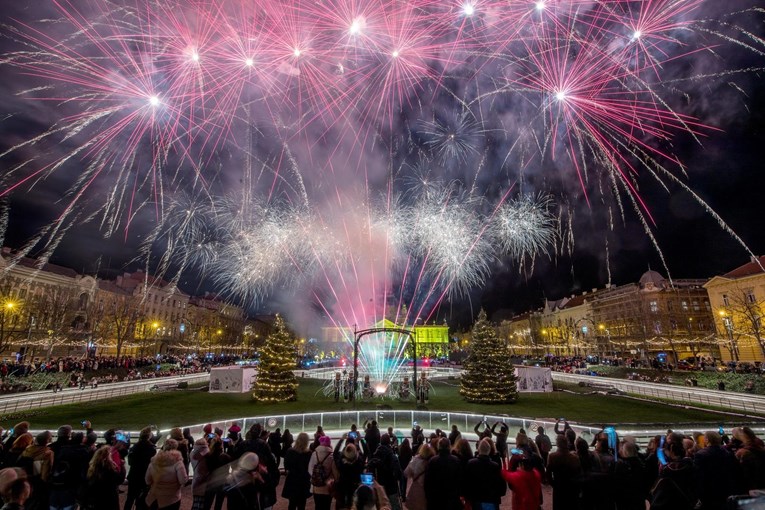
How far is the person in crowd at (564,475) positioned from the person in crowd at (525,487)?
67 centimetres

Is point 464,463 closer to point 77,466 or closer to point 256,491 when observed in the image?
point 256,491

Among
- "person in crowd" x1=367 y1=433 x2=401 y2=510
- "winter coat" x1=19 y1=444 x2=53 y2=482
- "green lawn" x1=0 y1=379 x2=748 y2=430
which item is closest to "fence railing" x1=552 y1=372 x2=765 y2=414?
"green lawn" x1=0 y1=379 x2=748 y2=430

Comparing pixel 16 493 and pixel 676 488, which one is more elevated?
pixel 16 493

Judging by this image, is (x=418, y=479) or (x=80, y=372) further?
(x=80, y=372)

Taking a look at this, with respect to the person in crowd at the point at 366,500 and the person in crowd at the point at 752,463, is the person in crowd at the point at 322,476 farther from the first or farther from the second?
the person in crowd at the point at 752,463

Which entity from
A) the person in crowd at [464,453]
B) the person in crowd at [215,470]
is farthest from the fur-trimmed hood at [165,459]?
the person in crowd at [464,453]

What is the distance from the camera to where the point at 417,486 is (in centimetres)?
582

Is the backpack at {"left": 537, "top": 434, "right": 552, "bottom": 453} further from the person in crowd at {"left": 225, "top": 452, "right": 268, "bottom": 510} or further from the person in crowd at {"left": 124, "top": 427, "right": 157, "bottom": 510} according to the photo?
the person in crowd at {"left": 124, "top": 427, "right": 157, "bottom": 510}

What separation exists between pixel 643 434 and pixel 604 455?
27.5 feet

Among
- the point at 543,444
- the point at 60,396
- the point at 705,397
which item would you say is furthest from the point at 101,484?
the point at 705,397

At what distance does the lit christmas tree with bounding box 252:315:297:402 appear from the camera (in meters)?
A: 25.1

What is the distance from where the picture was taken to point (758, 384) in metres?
28.2

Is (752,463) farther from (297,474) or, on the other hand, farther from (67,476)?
(67,476)

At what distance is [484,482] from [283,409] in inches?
765
